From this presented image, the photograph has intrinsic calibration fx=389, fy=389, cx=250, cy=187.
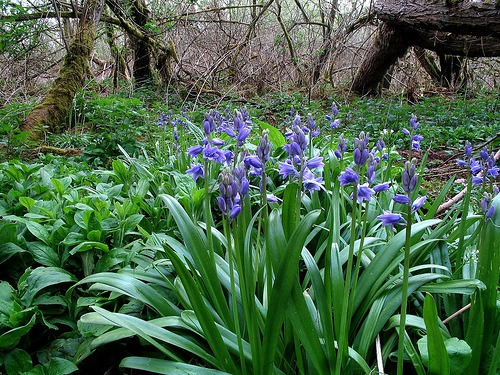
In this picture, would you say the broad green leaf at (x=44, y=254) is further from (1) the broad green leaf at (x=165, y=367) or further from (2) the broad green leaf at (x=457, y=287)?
(2) the broad green leaf at (x=457, y=287)

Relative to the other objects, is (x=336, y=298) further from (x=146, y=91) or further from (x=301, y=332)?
(x=146, y=91)

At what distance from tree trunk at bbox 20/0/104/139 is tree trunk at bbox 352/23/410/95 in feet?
17.7

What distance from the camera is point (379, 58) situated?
8.29 meters

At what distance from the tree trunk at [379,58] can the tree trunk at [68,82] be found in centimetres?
541

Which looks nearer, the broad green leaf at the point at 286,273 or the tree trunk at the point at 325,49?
the broad green leaf at the point at 286,273

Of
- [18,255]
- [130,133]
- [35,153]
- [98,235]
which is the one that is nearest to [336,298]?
[98,235]

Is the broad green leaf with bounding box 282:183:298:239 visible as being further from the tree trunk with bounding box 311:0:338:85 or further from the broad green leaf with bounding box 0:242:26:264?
the tree trunk with bounding box 311:0:338:85

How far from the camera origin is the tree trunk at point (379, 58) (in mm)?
7836

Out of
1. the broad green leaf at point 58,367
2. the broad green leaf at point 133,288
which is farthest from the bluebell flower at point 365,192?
the broad green leaf at point 58,367

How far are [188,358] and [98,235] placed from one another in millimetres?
713

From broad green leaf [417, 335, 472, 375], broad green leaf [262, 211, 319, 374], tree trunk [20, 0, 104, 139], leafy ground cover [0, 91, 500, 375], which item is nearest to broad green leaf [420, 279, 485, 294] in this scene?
leafy ground cover [0, 91, 500, 375]

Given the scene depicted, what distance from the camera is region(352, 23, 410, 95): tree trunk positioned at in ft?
25.7

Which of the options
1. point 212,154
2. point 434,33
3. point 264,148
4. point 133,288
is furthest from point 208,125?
point 434,33

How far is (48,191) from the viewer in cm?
245
